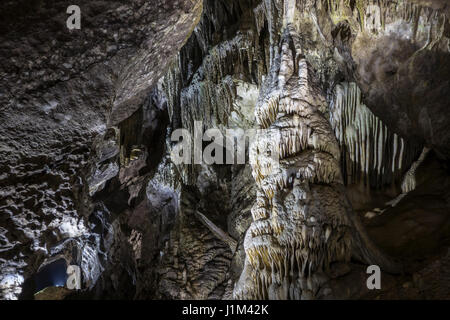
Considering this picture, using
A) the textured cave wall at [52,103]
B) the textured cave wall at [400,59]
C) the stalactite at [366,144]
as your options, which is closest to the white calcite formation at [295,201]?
the textured cave wall at [400,59]

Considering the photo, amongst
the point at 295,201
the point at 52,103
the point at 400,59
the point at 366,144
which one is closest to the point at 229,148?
the point at 366,144

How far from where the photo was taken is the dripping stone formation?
3484 mm

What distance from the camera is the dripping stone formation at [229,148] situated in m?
3.48

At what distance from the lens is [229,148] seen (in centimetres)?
729

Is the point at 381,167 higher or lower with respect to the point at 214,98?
lower

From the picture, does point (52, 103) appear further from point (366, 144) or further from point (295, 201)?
point (366, 144)

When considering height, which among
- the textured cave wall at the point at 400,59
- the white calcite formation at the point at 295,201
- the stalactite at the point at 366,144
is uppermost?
the textured cave wall at the point at 400,59

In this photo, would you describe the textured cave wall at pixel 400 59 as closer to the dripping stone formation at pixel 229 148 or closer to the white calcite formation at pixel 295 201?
the dripping stone formation at pixel 229 148

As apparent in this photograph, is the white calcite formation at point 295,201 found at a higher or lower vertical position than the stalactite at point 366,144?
lower

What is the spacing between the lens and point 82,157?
147 inches

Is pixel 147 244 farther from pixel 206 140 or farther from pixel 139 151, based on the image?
pixel 206 140

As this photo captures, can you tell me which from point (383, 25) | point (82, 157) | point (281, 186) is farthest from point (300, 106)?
point (82, 157)

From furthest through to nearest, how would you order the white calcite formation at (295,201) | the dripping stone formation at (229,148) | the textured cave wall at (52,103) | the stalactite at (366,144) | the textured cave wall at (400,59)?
1. the stalactite at (366,144)
2. the textured cave wall at (400,59)
3. the white calcite formation at (295,201)
4. the dripping stone formation at (229,148)
5. the textured cave wall at (52,103)
